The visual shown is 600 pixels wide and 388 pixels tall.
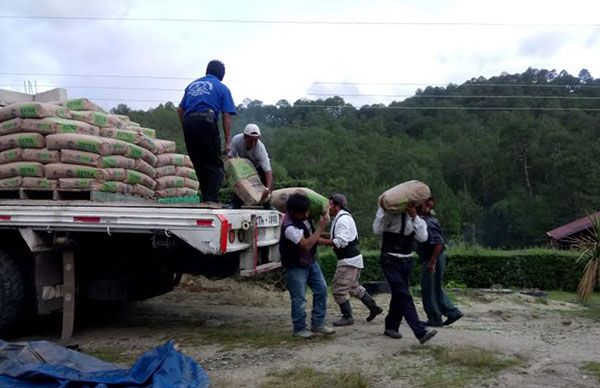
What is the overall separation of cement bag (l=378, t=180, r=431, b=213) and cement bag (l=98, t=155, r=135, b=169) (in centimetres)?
278

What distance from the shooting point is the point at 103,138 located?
22.2 ft

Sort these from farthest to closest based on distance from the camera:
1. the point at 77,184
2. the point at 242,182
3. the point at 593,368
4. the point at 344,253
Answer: the point at 344,253 < the point at 242,182 < the point at 77,184 < the point at 593,368

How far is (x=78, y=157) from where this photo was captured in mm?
6477

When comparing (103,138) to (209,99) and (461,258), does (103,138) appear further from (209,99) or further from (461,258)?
(461,258)

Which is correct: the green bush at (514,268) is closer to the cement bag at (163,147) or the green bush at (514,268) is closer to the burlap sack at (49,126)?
the cement bag at (163,147)

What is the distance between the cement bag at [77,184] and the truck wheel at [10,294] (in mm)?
885

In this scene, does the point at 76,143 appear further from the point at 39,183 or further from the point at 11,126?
the point at 11,126

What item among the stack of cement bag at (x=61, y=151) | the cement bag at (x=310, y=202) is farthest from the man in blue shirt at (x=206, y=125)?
the stack of cement bag at (x=61, y=151)

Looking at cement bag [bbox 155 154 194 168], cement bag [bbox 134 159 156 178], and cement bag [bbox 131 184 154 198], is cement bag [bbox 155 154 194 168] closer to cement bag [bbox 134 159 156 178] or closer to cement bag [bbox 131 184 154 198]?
cement bag [bbox 134 159 156 178]

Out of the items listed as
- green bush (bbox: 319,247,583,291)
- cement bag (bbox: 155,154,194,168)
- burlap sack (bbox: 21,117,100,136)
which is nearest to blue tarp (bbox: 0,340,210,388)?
burlap sack (bbox: 21,117,100,136)

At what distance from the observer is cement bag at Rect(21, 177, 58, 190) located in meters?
6.50

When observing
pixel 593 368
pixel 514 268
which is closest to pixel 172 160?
pixel 593 368

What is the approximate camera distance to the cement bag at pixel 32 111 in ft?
21.7

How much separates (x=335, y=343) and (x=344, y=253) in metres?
1.14
